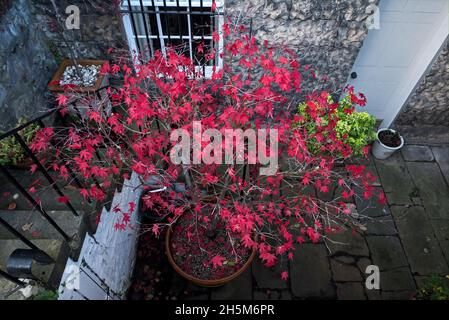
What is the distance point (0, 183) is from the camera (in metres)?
3.17

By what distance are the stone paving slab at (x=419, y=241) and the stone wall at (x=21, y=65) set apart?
5.47m

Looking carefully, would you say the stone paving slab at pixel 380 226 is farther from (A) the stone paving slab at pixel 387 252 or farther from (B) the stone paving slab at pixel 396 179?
(B) the stone paving slab at pixel 396 179

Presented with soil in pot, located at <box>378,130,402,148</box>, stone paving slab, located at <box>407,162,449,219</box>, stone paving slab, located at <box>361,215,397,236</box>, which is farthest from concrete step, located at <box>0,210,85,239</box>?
stone paving slab, located at <box>407,162,449,219</box>

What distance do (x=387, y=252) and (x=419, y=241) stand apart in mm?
548

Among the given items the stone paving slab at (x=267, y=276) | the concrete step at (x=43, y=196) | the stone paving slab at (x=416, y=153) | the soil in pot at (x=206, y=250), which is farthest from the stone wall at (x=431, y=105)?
the concrete step at (x=43, y=196)

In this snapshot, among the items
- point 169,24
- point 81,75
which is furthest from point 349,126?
point 81,75

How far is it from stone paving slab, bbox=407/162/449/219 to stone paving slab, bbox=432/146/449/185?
0.30 feet

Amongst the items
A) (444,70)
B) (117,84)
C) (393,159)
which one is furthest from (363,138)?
(117,84)

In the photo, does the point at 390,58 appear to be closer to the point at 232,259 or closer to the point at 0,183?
the point at 232,259

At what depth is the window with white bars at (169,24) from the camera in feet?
12.7

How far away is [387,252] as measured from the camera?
4188 millimetres

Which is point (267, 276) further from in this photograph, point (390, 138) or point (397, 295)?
point (390, 138)

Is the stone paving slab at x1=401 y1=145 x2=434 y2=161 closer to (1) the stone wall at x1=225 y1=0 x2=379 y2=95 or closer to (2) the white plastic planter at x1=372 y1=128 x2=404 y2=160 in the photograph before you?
(2) the white plastic planter at x1=372 y1=128 x2=404 y2=160

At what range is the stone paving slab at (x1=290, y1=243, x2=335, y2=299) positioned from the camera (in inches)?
152
